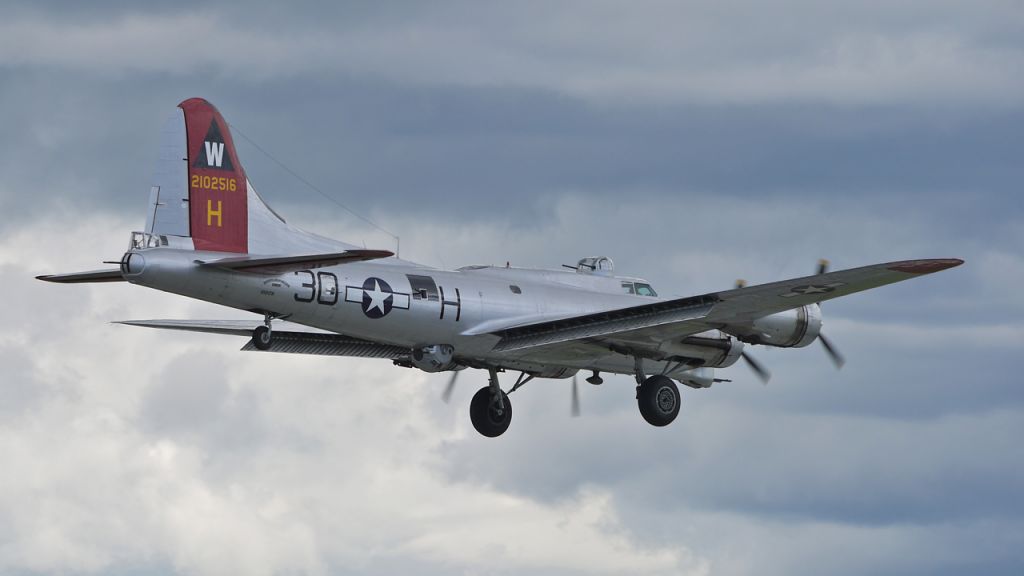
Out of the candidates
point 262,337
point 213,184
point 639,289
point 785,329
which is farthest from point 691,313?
point 213,184

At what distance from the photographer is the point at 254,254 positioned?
44.4 metres

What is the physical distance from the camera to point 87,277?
43688 millimetres

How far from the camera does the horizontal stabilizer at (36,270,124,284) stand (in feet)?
142

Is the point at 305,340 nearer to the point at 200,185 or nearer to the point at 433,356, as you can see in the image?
the point at 433,356

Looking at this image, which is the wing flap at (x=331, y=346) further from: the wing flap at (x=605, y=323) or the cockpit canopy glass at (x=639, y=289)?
the cockpit canopy glass at (x=639, y=289)

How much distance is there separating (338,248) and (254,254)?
2.59m

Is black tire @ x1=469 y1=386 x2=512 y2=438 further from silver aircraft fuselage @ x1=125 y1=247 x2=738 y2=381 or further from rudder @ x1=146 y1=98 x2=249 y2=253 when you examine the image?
rudder @ x1=146 y1=98 x2=249 y2=253

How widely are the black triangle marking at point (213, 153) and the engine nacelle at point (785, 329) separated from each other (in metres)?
14.5

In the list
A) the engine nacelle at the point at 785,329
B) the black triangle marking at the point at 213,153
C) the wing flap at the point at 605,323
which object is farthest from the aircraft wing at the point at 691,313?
the black triangle marking at the point at 213,153

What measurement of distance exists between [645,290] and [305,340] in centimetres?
996

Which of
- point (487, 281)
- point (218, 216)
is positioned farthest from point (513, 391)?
point (218, 216)

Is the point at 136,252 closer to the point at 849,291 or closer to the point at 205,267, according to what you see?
the point at 205,267

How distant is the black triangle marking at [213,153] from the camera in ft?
146

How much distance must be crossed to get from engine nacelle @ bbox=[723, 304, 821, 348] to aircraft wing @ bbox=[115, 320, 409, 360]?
31.8 feet
